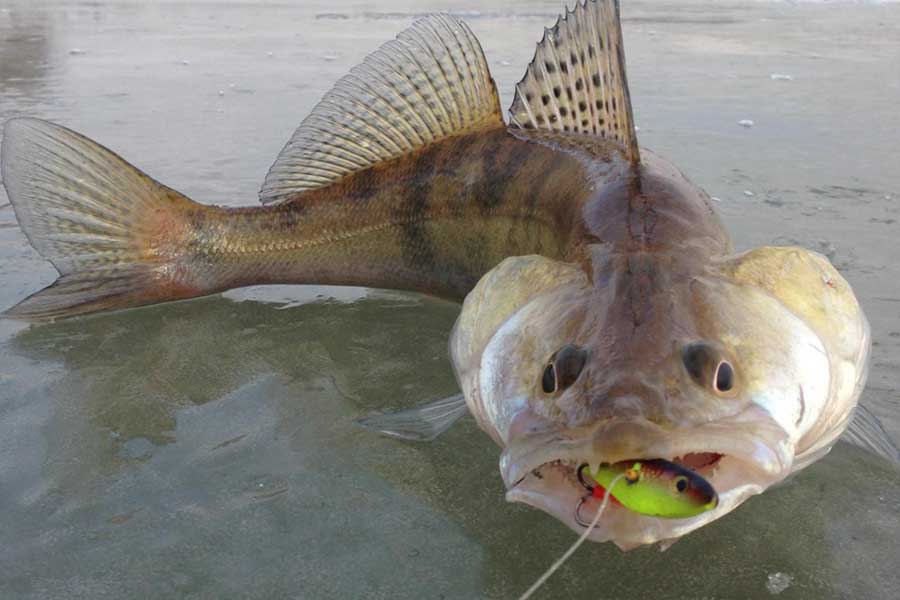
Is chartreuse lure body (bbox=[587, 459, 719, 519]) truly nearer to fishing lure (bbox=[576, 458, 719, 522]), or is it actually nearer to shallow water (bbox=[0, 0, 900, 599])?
fishing lure (bbox=[576, 458, 719, 522])

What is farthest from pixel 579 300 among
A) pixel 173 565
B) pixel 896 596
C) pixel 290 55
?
pixel 290 55

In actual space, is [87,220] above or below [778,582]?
above

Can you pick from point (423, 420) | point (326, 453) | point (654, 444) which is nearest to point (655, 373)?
point (654, 444)

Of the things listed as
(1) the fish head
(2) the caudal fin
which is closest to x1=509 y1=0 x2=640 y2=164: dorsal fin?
(1) the fish head

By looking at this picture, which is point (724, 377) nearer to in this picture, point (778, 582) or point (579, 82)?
point (778, 582)

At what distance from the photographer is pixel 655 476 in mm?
1471

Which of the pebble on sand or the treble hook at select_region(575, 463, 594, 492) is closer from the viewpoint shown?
the treble hook at select_region(575, 463, 594, 492)

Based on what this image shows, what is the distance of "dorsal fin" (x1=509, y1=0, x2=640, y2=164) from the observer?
2912 mm

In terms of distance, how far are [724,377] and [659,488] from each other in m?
0.31

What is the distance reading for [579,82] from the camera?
123 inches

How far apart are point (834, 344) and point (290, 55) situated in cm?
973

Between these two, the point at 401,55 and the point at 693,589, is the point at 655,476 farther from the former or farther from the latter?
the point at 401,55

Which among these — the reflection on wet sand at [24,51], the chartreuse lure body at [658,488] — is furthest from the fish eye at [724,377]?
the reflection on wet sand at [24,51]

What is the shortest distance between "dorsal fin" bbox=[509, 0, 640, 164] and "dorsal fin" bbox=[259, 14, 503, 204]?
24cm
